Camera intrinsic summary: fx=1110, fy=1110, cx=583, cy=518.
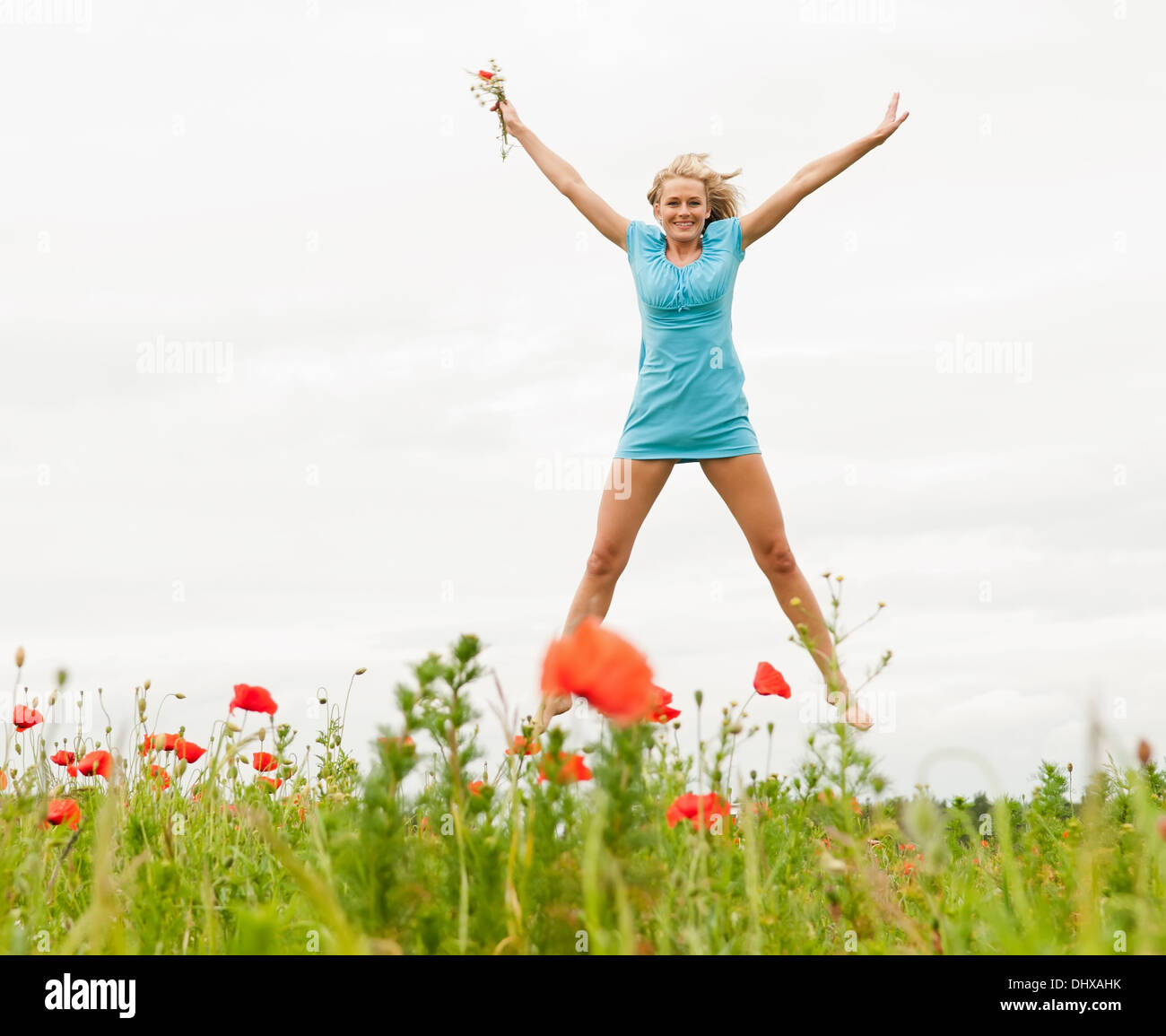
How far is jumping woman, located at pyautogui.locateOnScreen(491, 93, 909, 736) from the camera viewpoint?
5582mm

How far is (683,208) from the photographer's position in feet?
19.4

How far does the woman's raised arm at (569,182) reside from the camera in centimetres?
607

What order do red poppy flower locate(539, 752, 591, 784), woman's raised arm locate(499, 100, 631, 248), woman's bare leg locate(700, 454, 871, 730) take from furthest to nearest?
woman's raised arm locate(499, 100, 631, 248) < woman's bare leg locate(700, 454, 871, 730) < red poppy flower locate(539, 752, 591, 784)

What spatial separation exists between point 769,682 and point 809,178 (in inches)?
132

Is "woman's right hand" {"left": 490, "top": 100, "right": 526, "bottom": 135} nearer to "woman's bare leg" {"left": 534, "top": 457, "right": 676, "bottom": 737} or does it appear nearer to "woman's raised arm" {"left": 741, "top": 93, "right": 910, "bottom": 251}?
"woman's raised arm" {"left": 741, "top": 93, "right": 910, "bottom": 251}

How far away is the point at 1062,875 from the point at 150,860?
233 centimetres

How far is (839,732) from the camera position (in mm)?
2475

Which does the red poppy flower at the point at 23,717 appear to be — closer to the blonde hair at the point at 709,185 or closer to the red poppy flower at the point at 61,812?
the red poppy flower at the point at 61,812

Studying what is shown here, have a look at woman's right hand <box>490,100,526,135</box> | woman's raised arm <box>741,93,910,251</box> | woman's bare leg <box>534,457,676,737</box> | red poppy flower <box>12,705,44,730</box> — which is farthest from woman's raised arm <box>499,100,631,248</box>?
red poppy flower <box>12,705,44,730</box>

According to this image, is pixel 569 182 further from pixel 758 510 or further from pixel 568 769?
pixel 568 769

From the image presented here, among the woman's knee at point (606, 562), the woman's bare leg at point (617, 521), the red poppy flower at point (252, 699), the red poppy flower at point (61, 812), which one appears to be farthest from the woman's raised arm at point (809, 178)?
the red poppy flower at point (61, 812)

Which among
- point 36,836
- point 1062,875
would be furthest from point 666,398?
point 36,836

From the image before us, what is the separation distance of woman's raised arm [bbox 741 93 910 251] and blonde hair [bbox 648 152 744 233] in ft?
1.04
